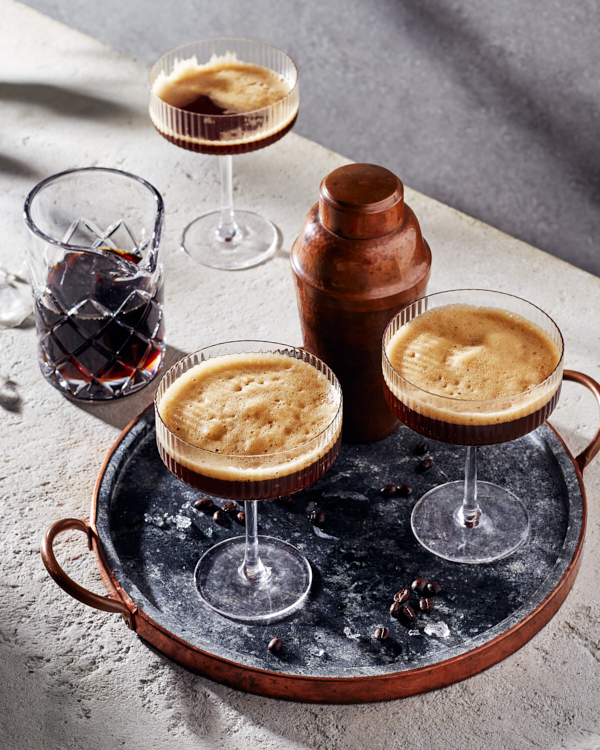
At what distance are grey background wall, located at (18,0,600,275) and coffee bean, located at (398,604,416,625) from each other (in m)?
2.60

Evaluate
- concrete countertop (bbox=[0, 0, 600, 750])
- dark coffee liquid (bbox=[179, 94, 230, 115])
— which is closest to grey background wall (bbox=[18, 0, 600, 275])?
concrete countertop (bbox=[0, 0, 600, 750])

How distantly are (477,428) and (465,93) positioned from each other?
2.73 meters

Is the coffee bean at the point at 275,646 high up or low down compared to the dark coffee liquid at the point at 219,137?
down

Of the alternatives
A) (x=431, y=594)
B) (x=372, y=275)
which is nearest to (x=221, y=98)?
(x=372, y=275)

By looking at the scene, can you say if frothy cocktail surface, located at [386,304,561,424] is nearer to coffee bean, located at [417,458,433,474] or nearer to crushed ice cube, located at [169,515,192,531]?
coffee bean, located at [417,458,433,474]

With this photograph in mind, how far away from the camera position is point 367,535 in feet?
5.32

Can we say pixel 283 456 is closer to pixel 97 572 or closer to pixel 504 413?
pixel 504 413

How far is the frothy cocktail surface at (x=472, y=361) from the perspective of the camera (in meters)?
1.41

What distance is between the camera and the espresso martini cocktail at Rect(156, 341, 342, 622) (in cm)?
132

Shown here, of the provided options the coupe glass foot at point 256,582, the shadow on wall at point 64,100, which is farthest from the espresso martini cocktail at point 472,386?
the shadow on wall at point 64,100

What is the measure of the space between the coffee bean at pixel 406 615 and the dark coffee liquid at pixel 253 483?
0.89 ft

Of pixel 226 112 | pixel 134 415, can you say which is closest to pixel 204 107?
pixel 226 112

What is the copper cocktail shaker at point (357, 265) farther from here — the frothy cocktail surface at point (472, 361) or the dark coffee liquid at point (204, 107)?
the dark coffee liquid at point (204, 107)

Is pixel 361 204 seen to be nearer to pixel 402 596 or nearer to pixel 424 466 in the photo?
pixel 424 466
